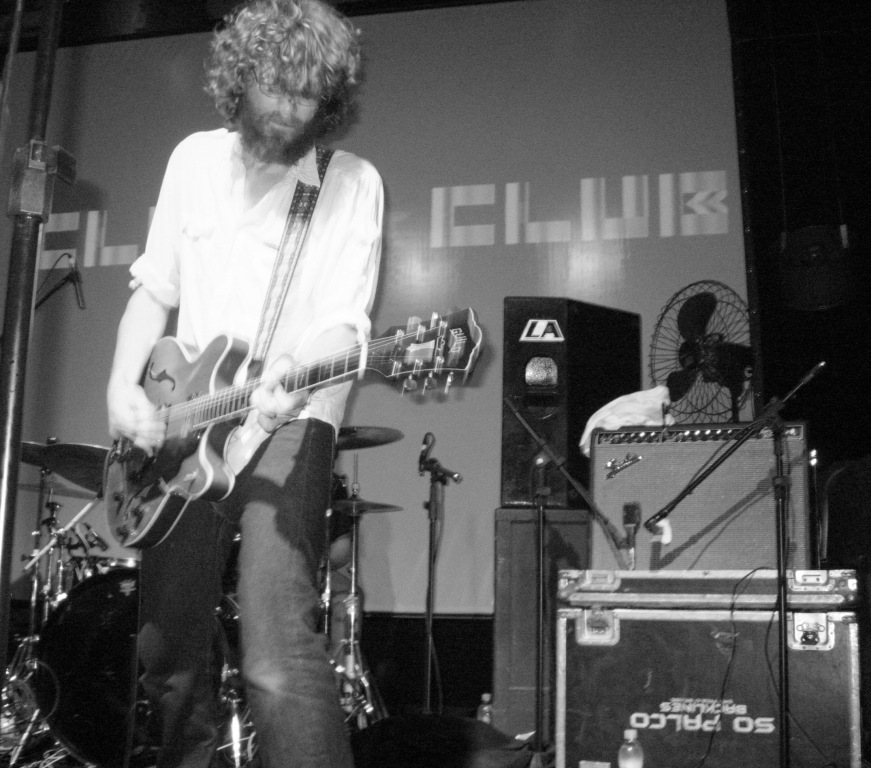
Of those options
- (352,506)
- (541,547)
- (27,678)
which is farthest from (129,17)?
(541,547)

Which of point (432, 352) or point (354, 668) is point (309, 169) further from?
point (354, 668)

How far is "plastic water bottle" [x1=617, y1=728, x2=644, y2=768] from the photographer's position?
2.76 m

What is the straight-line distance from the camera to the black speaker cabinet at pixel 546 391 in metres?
3.80

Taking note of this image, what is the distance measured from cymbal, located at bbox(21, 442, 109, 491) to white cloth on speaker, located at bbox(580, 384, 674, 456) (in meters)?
A: 1.76

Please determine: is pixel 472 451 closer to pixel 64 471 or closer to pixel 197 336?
pixel 64 471

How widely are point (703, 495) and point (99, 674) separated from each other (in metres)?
2.23

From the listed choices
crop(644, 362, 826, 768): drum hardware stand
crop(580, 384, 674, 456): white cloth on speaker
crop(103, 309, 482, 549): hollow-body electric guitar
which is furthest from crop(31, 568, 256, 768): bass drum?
crop(103, 309, 482, 549): hollow-body electric guitar

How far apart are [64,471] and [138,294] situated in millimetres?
1840

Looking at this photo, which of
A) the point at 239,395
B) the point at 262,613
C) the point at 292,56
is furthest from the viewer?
the point at 292,56

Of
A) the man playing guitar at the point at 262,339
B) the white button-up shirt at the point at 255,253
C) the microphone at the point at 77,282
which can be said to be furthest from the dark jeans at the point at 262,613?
the microphone at the point at 77,282

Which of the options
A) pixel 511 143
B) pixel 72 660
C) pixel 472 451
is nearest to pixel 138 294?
pixel 72 660

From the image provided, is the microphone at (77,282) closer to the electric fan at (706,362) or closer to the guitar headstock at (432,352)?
the electric fan at (706,362)

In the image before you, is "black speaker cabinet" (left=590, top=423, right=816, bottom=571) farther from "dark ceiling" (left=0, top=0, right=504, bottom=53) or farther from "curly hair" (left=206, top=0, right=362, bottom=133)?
"dark ceiling" (left=0, top=0, right=504, bottom=53)

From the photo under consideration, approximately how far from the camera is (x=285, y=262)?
72.1 inches
